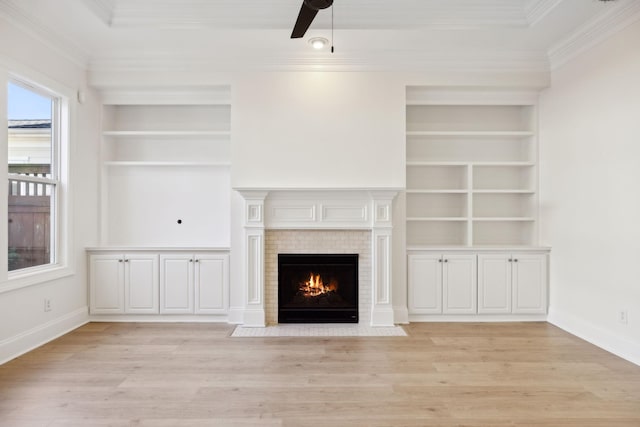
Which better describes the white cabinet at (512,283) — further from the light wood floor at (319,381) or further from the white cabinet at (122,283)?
the white cabinet at (122,283)

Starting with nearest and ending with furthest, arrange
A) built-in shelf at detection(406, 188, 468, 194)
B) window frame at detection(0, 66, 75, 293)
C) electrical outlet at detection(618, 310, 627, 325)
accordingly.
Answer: electrical outlet at detection(618, 310, 627, 325)
window frame at detection(0, 66, 75, 293)
built-in shelf at detection(406, 188, 468, 194)

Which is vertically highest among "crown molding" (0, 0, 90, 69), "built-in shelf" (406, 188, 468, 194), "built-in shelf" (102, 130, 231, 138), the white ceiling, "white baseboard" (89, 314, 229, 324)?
the white ceiling

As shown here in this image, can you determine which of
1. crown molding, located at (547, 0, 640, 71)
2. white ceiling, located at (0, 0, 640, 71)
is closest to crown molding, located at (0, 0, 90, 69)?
white ceiling, located at (0, 0, 640, 71)

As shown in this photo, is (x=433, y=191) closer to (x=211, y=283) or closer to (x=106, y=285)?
(x=211, y=283)

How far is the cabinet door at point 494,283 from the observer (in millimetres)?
4031

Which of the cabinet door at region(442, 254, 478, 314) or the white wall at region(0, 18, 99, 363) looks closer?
the white wall at region(0, 18, 99, 363)

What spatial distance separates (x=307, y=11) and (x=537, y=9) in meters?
2.31

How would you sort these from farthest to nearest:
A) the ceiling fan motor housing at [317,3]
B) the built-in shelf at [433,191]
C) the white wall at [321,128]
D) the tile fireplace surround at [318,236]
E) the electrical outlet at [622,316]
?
1. the built-in shelf at [433,191]
2. the white wall at [321,128]
3. the tile fireplace surround at [318,236]
4. the electrical outlet at [622,316]
5. the ceiling fan motor housing at [317,3]

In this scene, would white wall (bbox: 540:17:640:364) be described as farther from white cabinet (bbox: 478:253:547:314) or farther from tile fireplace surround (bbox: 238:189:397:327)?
tile fireplace surround (bbox: 238:189:397:327)

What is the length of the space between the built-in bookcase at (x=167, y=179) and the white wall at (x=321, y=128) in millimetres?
497

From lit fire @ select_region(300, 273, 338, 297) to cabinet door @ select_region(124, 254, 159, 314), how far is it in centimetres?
159

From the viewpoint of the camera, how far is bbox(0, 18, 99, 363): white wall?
119 inches

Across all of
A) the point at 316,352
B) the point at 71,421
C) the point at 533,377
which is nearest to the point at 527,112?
the point at 533,377

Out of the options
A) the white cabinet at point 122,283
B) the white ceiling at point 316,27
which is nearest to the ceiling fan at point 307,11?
the white ceiling at point 316,27
